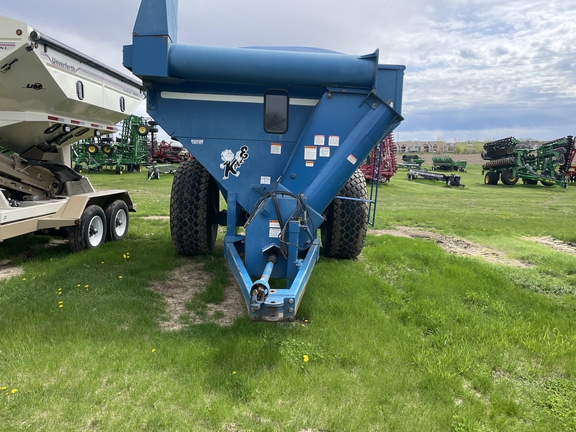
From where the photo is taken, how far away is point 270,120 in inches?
177

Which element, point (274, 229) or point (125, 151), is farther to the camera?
point (125, 151)

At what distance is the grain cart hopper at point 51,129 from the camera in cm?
505

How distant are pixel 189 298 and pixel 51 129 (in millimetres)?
3746

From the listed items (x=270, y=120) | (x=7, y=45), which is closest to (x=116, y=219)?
(x=7, y=45)

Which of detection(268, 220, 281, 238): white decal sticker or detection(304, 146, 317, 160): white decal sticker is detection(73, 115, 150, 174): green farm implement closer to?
detection(304, 146, 317, 160): white decal sticker

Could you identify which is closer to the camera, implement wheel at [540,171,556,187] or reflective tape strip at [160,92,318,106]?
reflective tape strip at [160,92,318,106]

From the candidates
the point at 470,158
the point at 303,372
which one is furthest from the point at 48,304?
the point at 470,158

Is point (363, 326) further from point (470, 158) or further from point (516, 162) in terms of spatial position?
point (470, 158)

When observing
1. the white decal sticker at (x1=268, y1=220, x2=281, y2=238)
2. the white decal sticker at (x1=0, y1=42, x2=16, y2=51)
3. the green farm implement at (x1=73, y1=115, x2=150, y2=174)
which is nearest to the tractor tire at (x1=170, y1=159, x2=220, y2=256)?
the white decal sticker at (x1=268, y1=220, x2=281, y2=238)

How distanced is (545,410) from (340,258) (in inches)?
138

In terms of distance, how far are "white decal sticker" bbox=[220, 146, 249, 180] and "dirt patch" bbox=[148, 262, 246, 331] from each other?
1249 millimetres

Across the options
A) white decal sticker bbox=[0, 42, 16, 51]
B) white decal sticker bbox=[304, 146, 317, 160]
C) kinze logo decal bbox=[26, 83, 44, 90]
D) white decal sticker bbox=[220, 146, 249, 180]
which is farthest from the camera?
kinze logo decal bbox=[26, 83, 44, 90]

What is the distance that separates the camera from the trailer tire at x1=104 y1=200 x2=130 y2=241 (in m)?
6.70

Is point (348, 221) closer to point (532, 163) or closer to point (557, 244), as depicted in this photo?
point (557, 244)
